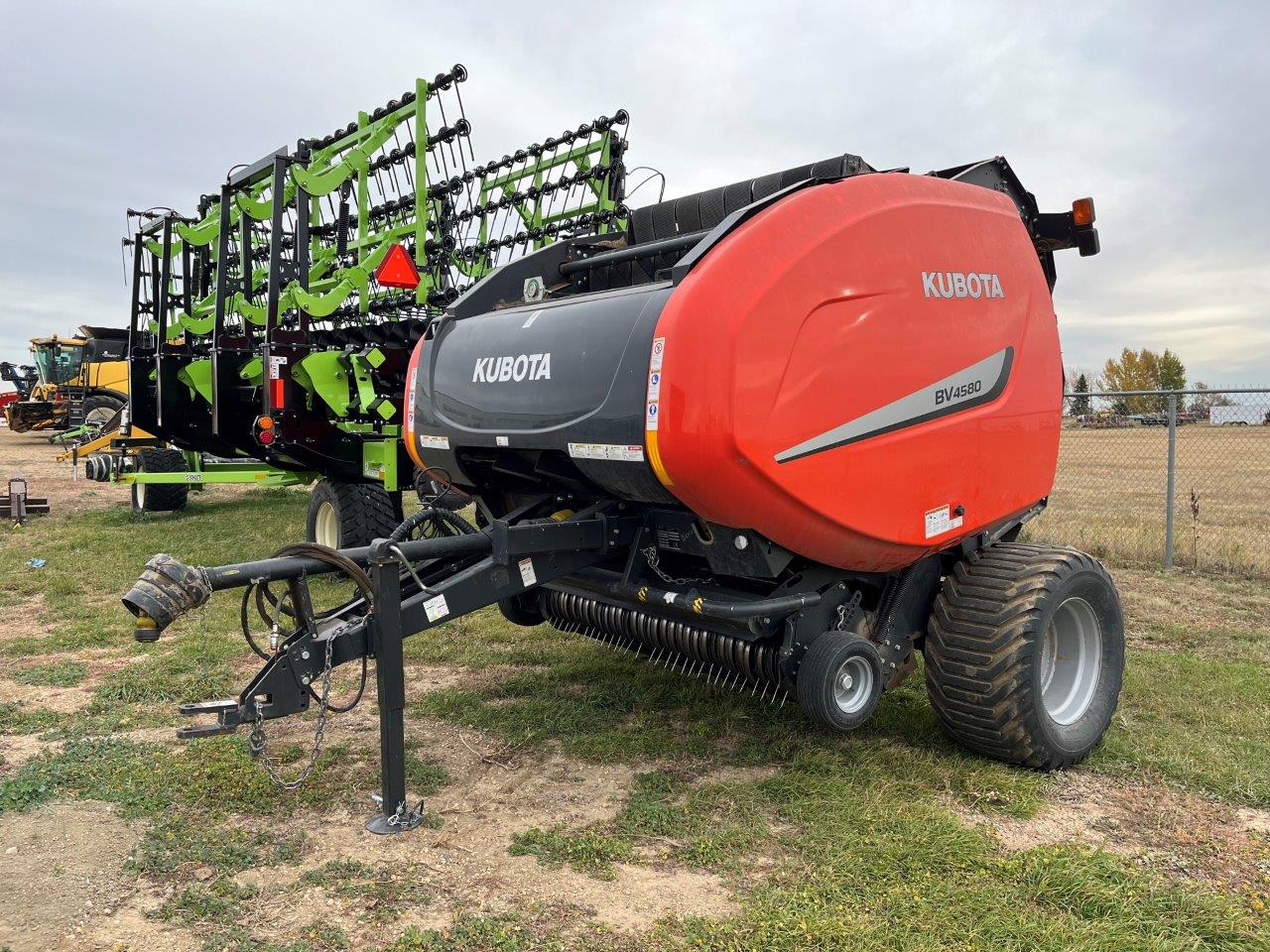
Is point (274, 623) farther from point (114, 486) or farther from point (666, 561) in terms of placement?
point (114, 486)

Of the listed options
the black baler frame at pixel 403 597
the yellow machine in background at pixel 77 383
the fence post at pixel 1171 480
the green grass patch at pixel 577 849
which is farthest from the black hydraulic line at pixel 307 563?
the yellow machine in background at pixel 77 383

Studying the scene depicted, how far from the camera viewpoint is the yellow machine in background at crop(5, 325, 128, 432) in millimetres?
18484

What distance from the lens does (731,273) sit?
2.95m

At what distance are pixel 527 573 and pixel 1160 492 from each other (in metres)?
13.4

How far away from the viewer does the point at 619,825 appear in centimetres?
326

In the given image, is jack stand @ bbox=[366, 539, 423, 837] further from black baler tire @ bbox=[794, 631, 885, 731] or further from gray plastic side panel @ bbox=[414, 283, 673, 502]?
black baler tire @ bbox=[794, 631, 885, 731]

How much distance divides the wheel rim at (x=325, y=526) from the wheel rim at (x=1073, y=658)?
17.8 ft

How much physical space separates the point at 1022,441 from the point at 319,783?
3087mm

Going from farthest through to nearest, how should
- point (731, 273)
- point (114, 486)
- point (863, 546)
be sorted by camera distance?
point (114, 486) < point (863, 546) < point (731, 273)

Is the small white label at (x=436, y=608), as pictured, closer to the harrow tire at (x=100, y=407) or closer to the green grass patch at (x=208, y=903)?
the green grass patch at (x=208, y=903)

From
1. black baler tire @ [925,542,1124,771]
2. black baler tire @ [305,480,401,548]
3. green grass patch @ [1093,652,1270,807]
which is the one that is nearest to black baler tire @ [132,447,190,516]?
black baler tire @ [305,480,401,548]

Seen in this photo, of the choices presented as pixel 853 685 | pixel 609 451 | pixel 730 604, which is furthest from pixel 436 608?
pixel 853 685

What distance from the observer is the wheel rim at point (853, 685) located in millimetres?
3428

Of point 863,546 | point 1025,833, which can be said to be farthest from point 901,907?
point 863,546
